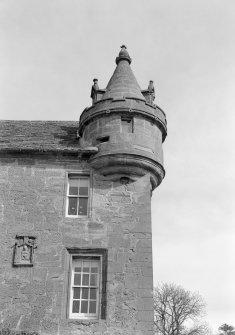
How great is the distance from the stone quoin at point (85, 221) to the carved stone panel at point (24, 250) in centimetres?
3

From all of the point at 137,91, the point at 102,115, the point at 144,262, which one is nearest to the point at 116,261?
the point at 144,262

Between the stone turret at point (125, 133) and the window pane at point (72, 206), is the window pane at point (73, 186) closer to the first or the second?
the window pane at point (72, 206)

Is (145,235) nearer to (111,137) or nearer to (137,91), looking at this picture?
(111,137)

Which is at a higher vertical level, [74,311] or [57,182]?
[57,182]

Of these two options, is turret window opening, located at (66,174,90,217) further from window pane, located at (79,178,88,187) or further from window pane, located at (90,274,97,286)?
window pane, located at (90,274,97,286)

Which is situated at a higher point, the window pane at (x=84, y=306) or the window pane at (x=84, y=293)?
the window pane at (x=84, y=293)

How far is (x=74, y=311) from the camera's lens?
12.3 metres

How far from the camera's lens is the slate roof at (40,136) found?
14.4 m

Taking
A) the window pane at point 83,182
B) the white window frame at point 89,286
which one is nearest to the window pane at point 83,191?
the window pane at point 83,182

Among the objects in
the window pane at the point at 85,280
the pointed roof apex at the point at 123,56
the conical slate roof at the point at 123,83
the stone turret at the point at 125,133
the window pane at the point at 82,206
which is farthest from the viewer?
the pointed roof apex at the point at 123,56

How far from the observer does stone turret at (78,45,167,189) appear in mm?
13984

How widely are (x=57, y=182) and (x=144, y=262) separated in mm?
4075

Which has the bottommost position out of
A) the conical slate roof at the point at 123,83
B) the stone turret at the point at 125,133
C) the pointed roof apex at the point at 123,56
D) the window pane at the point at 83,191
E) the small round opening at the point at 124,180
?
the window pane at the point at 83,191

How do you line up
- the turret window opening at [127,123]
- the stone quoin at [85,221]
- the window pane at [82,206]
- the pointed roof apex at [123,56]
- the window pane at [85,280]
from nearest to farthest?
1. the stone quoin at [85,221]
2. the window pane at [85,280]
3. the window pane at [82,206]
4. the turret window opening at [127,123]
5. the pointed roof apex at [123,56]
